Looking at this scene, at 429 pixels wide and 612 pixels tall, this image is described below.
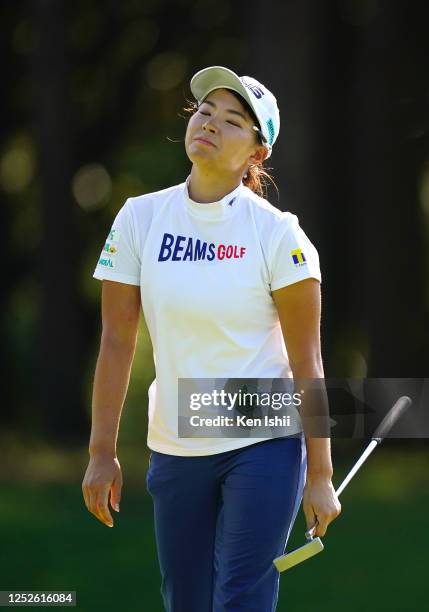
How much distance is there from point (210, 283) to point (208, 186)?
294 millimetres

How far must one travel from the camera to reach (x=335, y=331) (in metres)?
9.80

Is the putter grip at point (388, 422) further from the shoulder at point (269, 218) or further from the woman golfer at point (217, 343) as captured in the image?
the shoulder at point (269, 218)

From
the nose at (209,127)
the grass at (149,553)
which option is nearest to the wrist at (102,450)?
the nose at (209,127)

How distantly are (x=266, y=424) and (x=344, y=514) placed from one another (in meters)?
3.85

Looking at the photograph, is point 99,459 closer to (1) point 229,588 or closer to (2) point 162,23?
(1) point 229,588

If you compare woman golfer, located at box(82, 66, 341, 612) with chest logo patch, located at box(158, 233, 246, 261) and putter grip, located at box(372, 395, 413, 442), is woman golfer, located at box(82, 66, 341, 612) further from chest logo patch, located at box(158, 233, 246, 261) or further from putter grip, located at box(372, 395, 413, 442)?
putter grip, located at box(372, 395, 413, 442)

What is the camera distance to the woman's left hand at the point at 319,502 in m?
2.96

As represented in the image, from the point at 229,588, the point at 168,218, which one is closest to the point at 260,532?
the point at 229,588

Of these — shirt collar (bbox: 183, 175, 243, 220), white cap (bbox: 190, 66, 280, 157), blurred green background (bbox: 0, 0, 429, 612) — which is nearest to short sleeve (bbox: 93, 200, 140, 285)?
shirt collar (bbox: 183, 175, 243, 220)

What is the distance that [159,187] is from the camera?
1223cm

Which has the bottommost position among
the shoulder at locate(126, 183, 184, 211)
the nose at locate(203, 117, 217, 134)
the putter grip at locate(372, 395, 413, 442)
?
the putter grip at locate(372, 395, 413, 442)

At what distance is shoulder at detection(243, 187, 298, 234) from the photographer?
3.01 metres

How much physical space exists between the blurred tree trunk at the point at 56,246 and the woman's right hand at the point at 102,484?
7123 mm

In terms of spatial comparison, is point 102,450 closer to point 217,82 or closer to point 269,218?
point 269,218
